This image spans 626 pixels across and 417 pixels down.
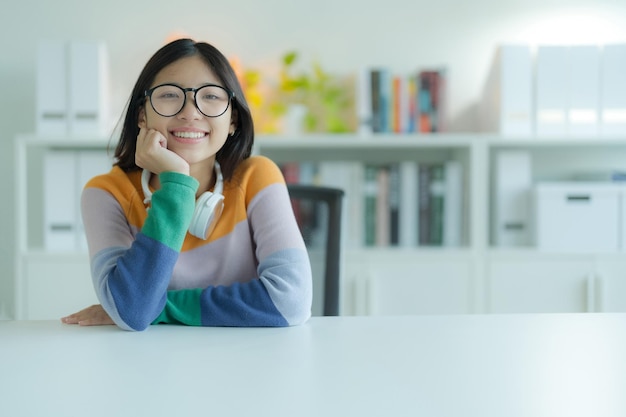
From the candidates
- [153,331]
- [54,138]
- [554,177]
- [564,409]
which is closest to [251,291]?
[153,331]

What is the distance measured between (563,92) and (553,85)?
0.04m

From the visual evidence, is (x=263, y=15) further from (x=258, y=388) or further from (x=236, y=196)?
(x=258, y=388)

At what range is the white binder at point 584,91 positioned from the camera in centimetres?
250

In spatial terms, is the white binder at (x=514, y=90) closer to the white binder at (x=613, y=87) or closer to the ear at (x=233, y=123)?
the white binder at (x=613, y=87)

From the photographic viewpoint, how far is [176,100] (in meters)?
1.24

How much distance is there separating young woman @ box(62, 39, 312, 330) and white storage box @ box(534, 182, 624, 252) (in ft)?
4.82

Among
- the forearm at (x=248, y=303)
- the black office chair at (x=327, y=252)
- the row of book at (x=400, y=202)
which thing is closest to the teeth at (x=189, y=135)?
the forearm at (x=248, y=303)

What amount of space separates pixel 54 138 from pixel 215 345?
1.81m

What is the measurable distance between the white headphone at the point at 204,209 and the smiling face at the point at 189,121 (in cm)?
7

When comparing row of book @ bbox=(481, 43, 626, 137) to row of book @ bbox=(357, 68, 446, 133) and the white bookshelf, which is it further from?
row of book @ bbox=(357, 68, 446, 133)

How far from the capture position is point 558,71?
2.50 metres

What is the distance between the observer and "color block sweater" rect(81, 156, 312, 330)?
1051 mm

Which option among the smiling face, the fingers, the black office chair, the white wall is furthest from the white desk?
the white wall

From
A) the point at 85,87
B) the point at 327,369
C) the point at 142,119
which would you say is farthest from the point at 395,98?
the point at 327,369
